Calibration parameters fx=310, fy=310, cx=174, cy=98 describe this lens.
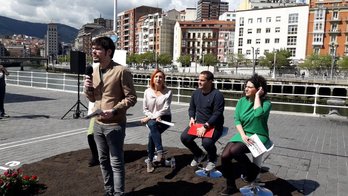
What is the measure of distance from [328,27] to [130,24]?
7012cm

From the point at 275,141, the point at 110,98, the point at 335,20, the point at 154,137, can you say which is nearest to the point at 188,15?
the point at 335,20

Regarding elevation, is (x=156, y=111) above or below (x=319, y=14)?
below

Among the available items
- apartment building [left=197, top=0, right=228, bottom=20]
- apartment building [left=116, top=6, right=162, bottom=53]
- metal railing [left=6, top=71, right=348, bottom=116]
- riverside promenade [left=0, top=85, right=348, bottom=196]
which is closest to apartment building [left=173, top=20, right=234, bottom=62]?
apartment building [left=116, top=6, right=162, bottom=53]

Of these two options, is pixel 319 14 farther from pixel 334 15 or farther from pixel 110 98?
pixel 110 98

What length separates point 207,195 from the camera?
12.6 feet

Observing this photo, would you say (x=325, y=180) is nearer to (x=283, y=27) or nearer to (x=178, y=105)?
(x=178, y=105)

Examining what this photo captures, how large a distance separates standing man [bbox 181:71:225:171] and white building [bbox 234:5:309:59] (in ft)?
221

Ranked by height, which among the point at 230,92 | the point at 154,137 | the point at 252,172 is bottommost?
the point at 230,92

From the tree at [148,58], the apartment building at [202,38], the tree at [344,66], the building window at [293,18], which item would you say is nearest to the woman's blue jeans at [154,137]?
the tree at [344,66]

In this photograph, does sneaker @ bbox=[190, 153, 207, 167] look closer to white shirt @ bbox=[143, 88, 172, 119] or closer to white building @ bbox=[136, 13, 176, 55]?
white shirt @ bbox=[143, 88, 172, 119]

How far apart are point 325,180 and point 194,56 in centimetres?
8885

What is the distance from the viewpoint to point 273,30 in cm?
7312

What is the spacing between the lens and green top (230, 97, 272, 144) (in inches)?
148

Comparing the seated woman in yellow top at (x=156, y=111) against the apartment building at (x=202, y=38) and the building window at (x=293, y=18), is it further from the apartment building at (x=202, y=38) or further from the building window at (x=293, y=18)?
the apartment building at (x=202, y=38)
